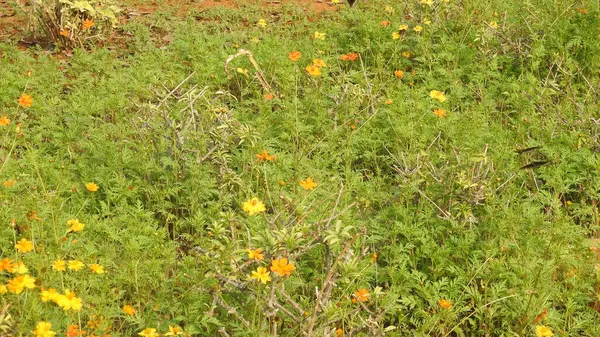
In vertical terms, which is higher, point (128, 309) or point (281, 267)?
point (281, 267)

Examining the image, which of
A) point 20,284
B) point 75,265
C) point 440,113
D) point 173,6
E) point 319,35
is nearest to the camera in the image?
point 20,284

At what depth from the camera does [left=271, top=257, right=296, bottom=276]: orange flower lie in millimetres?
3104

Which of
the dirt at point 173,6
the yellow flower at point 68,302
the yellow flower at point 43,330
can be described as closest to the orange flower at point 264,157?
the yellow flower at point 68,302

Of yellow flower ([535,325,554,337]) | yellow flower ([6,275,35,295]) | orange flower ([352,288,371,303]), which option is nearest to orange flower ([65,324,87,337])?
yellow flower ([6,275,35,295])

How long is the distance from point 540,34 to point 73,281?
4.36 meters

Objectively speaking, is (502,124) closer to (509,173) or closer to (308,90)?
(509,173)

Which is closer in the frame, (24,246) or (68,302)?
(68,302)

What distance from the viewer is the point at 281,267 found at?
3.13 meters

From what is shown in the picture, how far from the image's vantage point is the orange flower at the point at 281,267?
3104 mm

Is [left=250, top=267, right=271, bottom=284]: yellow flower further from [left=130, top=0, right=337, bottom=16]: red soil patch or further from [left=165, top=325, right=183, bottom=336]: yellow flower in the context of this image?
[left=130, top=0, right=337, bottom=16]: red soil patch

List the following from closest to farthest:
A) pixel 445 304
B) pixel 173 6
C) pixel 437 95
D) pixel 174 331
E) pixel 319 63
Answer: pixel 174 331 → pixel 445 304 → pixel 437 95 → pixel 319 63 → pixel 173 6

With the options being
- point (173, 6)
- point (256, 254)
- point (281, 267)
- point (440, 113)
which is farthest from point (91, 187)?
point (173, 6)

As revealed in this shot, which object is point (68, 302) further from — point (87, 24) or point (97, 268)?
point (87, 24)

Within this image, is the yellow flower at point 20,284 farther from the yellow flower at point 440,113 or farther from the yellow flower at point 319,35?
the yellow flower at point 319,35
